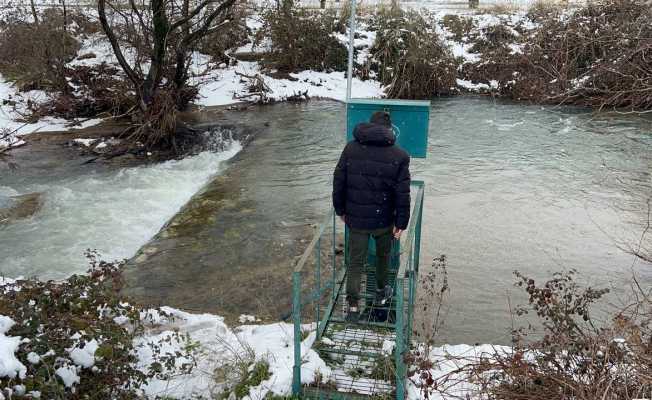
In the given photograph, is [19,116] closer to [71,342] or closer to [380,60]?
[380,60]

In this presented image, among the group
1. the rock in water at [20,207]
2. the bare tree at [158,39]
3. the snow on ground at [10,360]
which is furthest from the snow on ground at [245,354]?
the bare tree at [158,39]

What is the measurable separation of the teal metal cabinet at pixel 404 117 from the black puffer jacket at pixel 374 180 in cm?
98

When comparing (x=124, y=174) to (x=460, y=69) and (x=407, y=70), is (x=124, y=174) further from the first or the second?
(x=460, y=69)

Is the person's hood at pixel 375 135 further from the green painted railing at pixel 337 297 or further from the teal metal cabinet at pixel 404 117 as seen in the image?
the teal metal cabinet at pixel 404 117

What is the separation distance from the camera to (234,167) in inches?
472

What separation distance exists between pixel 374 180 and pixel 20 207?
738 cm

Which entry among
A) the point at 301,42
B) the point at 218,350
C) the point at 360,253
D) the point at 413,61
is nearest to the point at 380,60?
the point at 413,61

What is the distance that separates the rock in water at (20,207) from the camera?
9180mm

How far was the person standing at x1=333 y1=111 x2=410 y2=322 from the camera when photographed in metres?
4.89

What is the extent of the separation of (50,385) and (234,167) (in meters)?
8.86

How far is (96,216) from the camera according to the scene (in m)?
9.23

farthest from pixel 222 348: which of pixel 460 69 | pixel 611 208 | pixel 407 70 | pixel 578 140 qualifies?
pixel 460 69

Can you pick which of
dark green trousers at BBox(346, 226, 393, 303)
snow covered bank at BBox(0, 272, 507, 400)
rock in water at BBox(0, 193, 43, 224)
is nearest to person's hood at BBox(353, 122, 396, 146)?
dark green trousers at BBox(346, 226, 393, 303)

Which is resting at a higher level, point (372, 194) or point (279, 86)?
point (279, 86)
